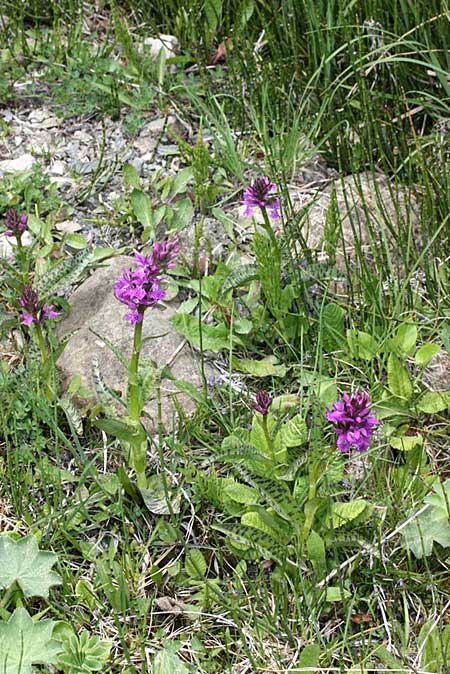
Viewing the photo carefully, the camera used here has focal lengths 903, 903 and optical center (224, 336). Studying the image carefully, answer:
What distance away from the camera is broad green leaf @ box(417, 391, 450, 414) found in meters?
2.40

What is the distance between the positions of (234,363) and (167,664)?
915mm

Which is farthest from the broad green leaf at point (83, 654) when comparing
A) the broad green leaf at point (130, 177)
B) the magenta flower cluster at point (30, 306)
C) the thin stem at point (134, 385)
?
the broad green leaf at point (130, 177)

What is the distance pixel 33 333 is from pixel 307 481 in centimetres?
90

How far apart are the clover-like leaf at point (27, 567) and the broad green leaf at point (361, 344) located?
100 centimetres

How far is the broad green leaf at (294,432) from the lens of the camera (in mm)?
2291

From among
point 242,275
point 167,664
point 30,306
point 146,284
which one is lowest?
point 167,664

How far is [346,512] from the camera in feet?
7.03

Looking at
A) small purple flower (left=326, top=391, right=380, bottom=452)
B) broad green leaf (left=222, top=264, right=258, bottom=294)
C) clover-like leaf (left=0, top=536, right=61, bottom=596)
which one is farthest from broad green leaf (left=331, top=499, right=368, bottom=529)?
broad green leaf (left=222, top=264, right=258, bottom=294)

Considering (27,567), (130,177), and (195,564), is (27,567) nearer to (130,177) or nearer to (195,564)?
(195,564)

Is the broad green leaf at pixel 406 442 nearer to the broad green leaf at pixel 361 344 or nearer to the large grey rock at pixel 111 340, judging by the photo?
the broad green leaf at pixel 361 344

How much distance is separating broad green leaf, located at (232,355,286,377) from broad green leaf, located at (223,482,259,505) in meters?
0.45

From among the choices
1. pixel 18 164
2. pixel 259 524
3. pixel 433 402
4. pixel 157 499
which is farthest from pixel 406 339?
pixel 18 164

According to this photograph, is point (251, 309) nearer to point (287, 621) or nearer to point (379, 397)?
point (379, 397)

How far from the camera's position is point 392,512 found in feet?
7.16
